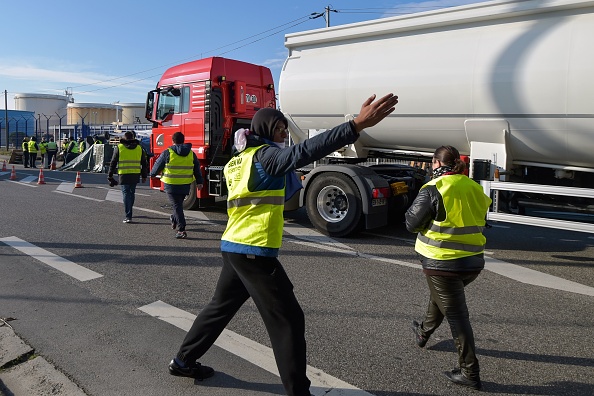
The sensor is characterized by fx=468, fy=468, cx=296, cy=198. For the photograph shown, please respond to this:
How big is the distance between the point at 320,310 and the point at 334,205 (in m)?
3.45

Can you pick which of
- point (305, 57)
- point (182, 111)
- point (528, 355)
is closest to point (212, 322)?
point (528, 355)

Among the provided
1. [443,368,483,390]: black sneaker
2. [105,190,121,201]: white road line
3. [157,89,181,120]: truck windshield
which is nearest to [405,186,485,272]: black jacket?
[443,368,483,390]: black sneaker

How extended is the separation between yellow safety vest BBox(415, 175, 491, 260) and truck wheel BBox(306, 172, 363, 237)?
Answer: 13.5 feet

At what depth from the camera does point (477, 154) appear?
639 cm

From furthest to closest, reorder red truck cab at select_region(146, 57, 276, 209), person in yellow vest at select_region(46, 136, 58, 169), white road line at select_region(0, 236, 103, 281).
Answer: person in yellow vest at select_region(46, 136, 58, 169)
red truck cab at select_region(146, 57, 276, 209)
white road line at select_region(0, 236, 103, 281)

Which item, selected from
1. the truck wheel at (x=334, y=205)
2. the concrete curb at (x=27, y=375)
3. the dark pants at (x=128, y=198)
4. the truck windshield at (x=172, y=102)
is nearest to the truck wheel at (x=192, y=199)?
the dark pants at (x=128, y=198)

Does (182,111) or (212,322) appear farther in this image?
(182,111)

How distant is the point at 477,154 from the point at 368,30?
2.45 m

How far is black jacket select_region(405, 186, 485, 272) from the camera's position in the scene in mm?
3062

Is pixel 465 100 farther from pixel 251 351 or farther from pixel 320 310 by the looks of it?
pixel 251 351

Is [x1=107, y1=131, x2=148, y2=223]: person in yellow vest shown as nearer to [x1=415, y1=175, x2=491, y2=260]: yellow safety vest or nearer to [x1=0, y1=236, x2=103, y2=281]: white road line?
[x1=0, y1=236, x2=103, y2=281]: white road line

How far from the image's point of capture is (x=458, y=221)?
3049mm

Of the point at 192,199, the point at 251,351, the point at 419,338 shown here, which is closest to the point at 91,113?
the point at 192,199

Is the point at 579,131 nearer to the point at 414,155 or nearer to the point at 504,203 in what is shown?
the point at 504,203
